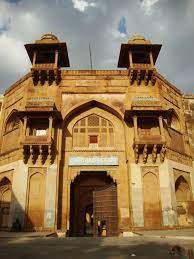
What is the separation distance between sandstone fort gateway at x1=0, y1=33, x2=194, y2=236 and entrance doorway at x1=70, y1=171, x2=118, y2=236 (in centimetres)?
7

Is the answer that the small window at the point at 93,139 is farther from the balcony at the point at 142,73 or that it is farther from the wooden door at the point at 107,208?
the balcony at the point at 142,73

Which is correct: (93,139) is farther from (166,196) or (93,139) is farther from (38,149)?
(166,196)

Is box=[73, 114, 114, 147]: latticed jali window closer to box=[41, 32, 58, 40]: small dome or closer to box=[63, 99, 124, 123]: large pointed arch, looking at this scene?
box=[63, 99, 124, 123]: large pointed arch

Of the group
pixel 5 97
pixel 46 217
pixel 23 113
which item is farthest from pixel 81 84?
pixel 46 217

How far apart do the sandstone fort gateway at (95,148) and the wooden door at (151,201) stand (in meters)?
0.05

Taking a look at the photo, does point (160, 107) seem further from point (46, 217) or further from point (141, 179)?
point (46, 217)

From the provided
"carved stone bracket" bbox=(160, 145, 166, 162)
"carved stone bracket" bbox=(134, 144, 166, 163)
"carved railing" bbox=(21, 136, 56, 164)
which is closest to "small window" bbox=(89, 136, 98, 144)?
"carved railing" bbox=(21, 136, 56, 164)

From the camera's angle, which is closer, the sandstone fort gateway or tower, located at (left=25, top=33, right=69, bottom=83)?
the sandstone fort gateway

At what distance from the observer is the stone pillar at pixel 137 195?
14.7 m

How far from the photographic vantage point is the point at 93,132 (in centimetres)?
1733

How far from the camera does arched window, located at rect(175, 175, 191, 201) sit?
17.0m

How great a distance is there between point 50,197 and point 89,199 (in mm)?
4402

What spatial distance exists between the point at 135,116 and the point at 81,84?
4.45m

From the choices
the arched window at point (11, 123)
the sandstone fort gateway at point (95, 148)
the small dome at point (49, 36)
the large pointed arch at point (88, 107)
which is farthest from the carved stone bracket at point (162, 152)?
the small dome at point (49, 36)
